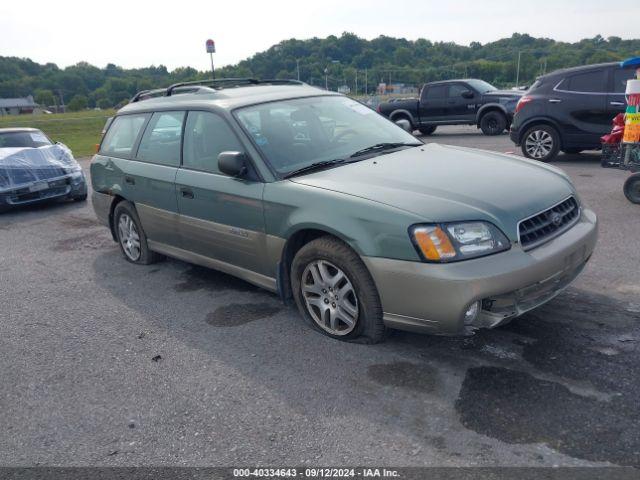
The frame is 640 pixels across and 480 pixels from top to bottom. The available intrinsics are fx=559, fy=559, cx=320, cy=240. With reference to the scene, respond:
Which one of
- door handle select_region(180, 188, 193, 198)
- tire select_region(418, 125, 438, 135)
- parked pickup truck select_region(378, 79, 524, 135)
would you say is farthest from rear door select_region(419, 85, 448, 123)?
door handle select_region(180, 188, 193, 198)

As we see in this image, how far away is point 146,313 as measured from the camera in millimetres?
4590

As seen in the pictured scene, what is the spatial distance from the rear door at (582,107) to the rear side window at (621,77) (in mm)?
150

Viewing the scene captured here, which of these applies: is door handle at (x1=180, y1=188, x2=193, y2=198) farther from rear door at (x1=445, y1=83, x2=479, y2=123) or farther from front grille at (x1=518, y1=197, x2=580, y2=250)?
rear door at (x1=445, y1=83, x2=479, y2=123)

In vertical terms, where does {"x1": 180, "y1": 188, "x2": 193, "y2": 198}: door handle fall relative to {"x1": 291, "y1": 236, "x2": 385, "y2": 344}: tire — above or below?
above

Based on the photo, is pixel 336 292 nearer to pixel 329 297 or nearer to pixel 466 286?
pixel 329 297

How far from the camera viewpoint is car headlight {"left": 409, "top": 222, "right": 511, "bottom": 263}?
3.13 metres

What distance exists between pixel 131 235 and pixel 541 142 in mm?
7553

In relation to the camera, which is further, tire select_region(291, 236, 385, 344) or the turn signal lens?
tire select_region(291, 236, 385, 344)

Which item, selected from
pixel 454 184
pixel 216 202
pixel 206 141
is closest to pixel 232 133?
pixel 206 141

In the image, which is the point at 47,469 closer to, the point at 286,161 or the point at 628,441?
the point at 286,161

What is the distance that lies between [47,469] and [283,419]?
1166 millimetres

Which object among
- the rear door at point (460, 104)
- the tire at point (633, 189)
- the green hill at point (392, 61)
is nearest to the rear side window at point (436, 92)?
the rear door at point (460, 104)

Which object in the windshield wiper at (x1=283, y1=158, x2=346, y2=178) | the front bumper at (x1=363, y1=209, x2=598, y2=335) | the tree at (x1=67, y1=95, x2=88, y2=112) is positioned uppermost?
the windshield wiper at (x1=283, y1=158, x2=346, y2=178)

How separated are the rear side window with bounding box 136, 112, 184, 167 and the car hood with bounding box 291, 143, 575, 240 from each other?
1514mm
